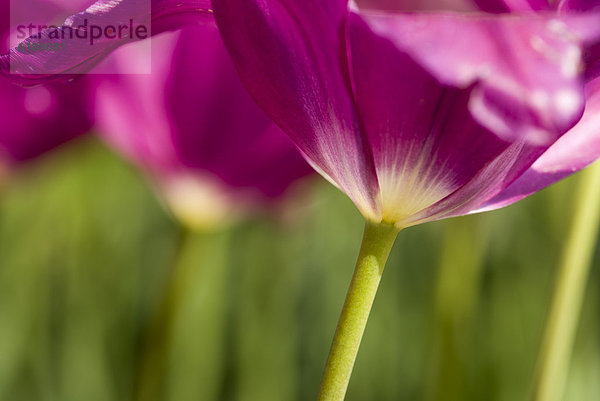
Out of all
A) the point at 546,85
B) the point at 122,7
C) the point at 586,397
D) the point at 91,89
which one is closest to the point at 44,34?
the point at 122,7

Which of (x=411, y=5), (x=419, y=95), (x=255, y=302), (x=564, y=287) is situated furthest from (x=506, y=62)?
(x=255, y=302)

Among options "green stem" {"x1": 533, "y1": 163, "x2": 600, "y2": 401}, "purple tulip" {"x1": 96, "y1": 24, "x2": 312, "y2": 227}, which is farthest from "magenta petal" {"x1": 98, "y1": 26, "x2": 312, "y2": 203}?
"green stem" {"x1": 533, "y1": 163, "x2": 600, "y2": 401}

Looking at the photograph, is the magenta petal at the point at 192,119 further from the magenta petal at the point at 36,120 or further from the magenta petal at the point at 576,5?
the magenta petal at the point at 576,5

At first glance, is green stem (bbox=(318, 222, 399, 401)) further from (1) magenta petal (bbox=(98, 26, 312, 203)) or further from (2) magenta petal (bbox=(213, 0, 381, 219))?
(1) magenta petal (bbox=(98, 26, 312, 203))

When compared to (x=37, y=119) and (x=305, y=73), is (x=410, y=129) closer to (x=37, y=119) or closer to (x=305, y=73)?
(x=305, y=73)

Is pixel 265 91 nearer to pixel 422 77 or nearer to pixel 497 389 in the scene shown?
pixel 422 77
